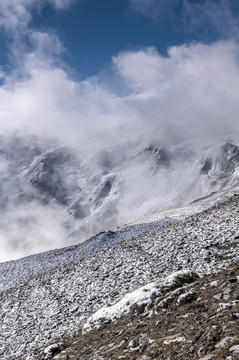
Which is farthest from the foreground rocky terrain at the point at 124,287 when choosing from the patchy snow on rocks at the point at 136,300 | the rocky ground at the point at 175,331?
the patchy snow on rocks at the point at 136,300

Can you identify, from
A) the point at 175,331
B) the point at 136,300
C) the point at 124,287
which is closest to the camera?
the point at 175,331

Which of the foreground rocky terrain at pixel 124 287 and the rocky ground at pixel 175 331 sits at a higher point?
the foreground rocky terrain at pixel 124 287

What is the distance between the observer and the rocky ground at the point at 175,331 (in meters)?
11.3

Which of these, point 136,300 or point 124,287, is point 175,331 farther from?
point 124,287

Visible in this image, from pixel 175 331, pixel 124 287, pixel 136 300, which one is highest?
pixel 124 287

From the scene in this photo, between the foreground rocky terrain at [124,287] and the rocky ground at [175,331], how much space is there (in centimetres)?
9

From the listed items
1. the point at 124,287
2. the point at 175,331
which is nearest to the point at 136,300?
the point at 175,331

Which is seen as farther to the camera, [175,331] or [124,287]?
[124,287]

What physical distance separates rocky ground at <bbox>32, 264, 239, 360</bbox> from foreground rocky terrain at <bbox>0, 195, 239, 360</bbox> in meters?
0.09

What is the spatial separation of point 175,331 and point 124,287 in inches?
583

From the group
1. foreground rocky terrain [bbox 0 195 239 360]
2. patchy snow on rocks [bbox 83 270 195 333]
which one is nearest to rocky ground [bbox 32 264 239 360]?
foreground rocky terrain [bbox 0 195 239 360]

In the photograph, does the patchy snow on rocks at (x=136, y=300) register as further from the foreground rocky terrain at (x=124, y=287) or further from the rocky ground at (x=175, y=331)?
the foreground rocky terrain at (x=124, y=287)

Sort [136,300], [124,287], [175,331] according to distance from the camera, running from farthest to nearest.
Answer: [124,287]
[136,300]
[175,331]

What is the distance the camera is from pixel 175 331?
13727mm
